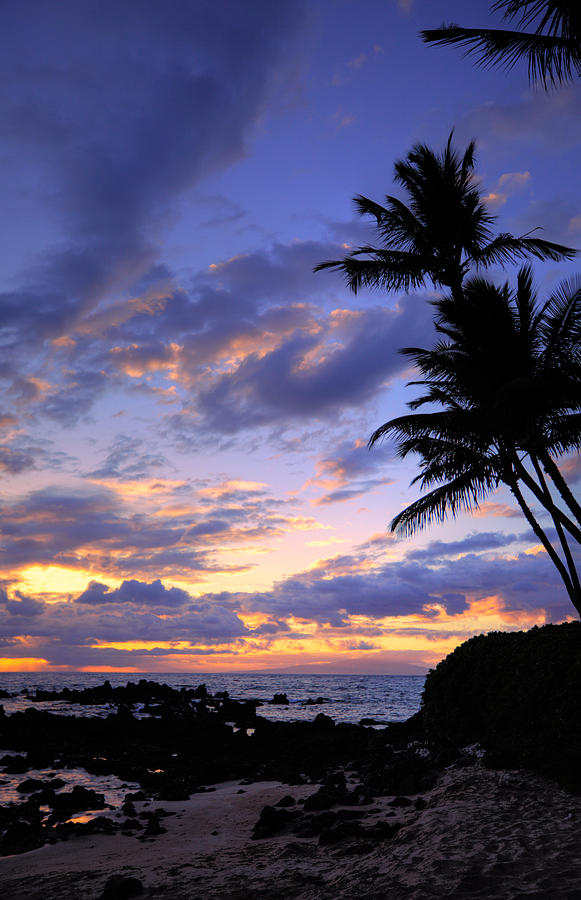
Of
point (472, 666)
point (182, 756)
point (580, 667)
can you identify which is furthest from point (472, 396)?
point (182, 756)

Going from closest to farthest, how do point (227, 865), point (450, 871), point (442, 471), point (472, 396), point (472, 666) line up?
1. point (450, 871)
2. point (227, 865)
3. point (472, 666)
4. point (472, 396)
5. point (442, 471)

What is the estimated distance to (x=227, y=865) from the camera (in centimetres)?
796

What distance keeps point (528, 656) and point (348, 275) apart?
11858 mm

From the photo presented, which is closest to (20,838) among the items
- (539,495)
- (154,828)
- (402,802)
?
(154,828)

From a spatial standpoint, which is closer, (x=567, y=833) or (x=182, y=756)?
(x=567, y=833)

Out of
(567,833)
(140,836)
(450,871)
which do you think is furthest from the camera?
(140,836)

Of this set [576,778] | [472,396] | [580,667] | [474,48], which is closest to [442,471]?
[472,396]

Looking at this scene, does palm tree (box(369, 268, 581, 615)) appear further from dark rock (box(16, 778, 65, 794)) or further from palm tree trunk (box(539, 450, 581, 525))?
dark rock (box(16, 778, 65, 794))

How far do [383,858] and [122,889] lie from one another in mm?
3276

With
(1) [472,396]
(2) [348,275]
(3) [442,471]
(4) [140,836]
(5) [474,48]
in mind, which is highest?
(2) [348,275]

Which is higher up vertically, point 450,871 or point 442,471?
point 442,471

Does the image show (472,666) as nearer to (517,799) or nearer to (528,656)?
(528,656)

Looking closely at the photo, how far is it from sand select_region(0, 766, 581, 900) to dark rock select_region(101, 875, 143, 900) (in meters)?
0.15

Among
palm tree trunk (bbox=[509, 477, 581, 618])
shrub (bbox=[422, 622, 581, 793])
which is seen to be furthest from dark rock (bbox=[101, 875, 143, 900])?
palm tree trunk (bbox=[509, 477, 581, 618])
